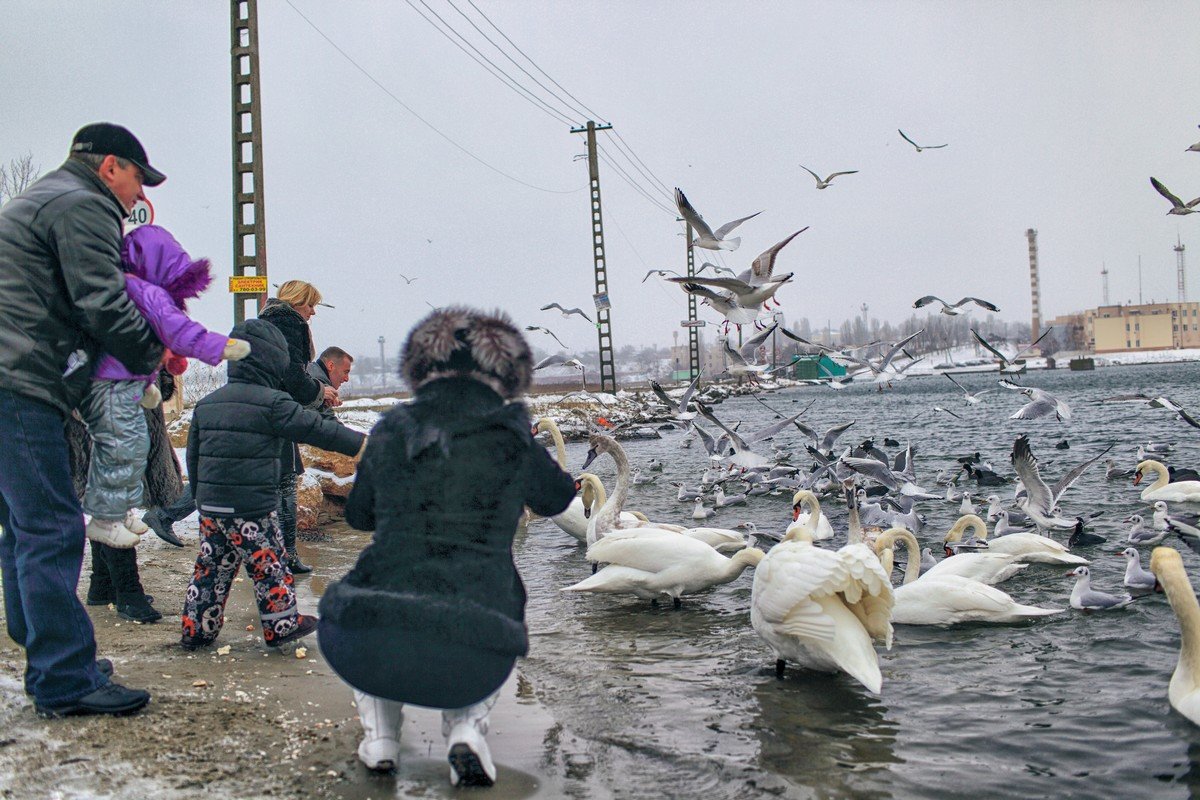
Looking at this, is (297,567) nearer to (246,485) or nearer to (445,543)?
(246,485)

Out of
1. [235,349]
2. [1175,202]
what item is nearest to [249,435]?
[235,349]

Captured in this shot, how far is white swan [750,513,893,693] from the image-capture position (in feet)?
15.2

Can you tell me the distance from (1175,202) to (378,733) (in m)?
11.6

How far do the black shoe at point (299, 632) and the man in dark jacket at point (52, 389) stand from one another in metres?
1.12

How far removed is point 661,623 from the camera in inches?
261

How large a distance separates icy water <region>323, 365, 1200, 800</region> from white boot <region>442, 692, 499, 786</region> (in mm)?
389

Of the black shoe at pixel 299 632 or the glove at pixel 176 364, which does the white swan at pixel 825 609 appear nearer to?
the black shoe at pixel 299 632

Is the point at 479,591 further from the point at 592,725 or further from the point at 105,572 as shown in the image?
the point at 105,572

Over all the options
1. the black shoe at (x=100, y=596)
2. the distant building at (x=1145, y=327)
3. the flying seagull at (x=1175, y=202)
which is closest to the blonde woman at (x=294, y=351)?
the black shoe at (x=100, y=596)

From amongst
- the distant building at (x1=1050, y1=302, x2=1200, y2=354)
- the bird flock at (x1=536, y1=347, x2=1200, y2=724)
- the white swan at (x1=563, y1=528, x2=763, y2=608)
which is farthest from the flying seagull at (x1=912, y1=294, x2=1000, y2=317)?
the distant building at (x1=1050, y1=302, x2=1200, y2=354)

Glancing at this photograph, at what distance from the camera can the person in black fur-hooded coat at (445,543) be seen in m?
2.96

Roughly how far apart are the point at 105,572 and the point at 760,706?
415 cm

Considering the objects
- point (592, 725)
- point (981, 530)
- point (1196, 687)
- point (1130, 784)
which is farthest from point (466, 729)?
point (981, 530)

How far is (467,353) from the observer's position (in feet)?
10.2
